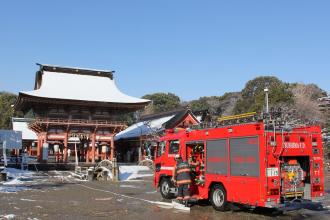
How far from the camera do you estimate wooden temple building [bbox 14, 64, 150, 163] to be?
4556cm

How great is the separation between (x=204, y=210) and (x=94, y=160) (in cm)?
3535

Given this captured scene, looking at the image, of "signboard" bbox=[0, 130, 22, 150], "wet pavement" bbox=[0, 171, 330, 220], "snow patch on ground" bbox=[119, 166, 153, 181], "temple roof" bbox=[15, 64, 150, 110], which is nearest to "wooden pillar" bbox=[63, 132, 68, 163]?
"temple roof" bbox=[15, 64, 150, 110]

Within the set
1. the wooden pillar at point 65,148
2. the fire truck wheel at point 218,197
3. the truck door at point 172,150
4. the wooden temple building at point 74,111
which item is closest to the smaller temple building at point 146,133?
the wooden temple building at point 74,111

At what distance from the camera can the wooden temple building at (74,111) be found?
149 feet

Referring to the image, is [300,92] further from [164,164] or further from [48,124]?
[164,164]

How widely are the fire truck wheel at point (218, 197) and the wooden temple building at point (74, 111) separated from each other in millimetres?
31010

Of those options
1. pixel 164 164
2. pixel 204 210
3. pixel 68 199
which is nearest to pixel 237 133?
pixel 204 210

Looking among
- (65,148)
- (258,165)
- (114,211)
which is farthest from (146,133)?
(258,165)

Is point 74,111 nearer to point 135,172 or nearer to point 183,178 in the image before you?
point 135,172

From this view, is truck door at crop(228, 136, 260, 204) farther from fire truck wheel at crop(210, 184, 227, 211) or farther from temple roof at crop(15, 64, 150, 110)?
temple roof at crop(15, 64, 150, 110)

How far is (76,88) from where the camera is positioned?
52031 millimetres

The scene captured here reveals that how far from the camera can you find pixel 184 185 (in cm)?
1391

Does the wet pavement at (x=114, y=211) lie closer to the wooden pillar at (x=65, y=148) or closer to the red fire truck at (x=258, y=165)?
the red fire truck at (x=258, y=165)

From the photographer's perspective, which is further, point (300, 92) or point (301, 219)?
point (300, 92)
